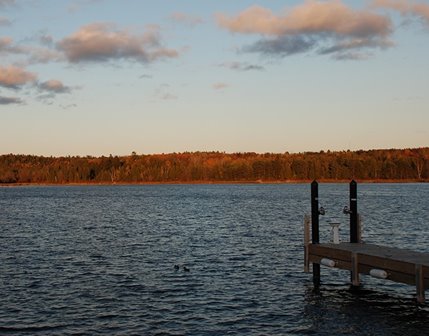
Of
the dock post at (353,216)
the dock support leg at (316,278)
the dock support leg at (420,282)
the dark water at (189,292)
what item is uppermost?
the dock post at (353,216)

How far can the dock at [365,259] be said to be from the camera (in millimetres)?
22219

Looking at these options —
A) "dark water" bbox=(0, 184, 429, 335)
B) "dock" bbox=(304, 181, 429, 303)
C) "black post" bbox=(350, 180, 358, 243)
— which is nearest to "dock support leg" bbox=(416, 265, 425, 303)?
"dock" bbox=(304, 181, 429, 303)

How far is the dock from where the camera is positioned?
22.2 meters

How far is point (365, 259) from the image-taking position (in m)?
24.9

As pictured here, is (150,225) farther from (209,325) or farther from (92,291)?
(209,325)

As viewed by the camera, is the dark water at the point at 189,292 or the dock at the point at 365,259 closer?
the dock at the point at 365,259

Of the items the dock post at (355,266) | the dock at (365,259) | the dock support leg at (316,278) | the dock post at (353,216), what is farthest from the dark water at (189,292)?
the dock post at (353,216)

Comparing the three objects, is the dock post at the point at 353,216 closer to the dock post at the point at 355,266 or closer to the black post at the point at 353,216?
the black post at the point at 353,216

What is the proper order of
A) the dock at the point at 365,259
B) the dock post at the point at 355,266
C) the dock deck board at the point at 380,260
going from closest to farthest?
the dock deck board at the point at 380,260
the dock at the point at 365,259
the dock post at the point at 355,266

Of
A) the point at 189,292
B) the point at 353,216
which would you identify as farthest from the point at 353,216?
the point at 189,292

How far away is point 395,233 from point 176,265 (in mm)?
28737

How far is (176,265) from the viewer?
3591 cm

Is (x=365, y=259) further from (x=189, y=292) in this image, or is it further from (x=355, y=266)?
(x=189, y=292)

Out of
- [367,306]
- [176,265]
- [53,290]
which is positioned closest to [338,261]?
[367,306]
